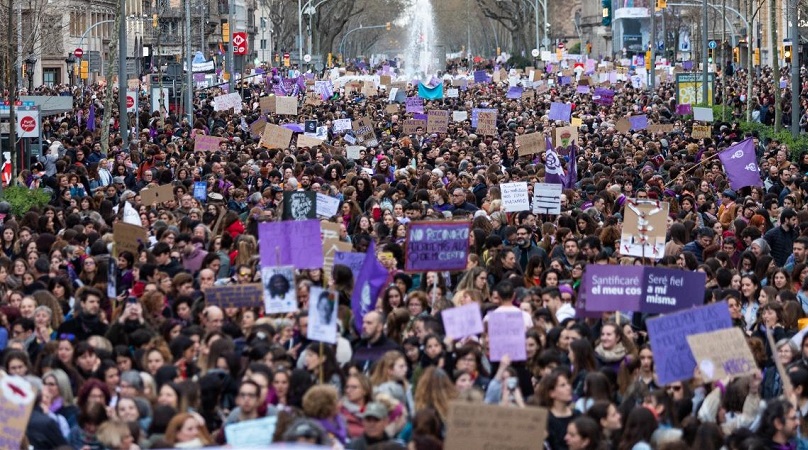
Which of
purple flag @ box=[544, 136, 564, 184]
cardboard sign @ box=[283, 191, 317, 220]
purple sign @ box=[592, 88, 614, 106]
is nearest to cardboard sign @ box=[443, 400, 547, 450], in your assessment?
cardboard sign @ box=[283, 191, 317, 220]

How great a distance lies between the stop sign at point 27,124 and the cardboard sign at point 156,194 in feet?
24.5

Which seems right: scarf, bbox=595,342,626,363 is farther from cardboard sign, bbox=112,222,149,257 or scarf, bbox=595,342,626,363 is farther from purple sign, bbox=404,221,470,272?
cardboard sign, bbox=112,222,149,257

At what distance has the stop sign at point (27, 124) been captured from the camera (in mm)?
27250

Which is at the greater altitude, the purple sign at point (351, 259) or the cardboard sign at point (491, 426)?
the purple sign at point (351, 259)

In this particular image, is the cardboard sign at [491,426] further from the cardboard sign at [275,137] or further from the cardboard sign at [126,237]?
the cardboard sign at [275,137]

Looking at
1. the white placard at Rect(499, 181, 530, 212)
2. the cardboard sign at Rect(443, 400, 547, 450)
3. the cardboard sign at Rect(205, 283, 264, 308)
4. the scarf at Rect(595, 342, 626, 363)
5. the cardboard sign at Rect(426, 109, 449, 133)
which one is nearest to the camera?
the cardboard sign at Rect(443, 400, 547, 450)

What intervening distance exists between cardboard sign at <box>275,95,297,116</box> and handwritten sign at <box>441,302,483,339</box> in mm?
26971

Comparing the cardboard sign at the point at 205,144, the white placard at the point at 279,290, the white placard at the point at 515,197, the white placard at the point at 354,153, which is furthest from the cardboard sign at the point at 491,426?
the cardboard sign at the point at 205,144

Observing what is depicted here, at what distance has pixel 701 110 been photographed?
3519 cm

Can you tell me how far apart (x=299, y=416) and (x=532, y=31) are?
4232 inches

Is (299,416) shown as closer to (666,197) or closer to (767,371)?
(767,371)

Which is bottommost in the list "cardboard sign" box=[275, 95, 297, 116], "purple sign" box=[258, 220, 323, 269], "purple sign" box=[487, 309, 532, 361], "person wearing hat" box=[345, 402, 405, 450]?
"person wearing hat" box=[345, 402, 405, 450]

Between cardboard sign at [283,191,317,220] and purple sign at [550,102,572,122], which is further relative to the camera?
purple sign at [550,102,572,122]

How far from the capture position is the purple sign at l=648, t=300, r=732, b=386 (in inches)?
412
